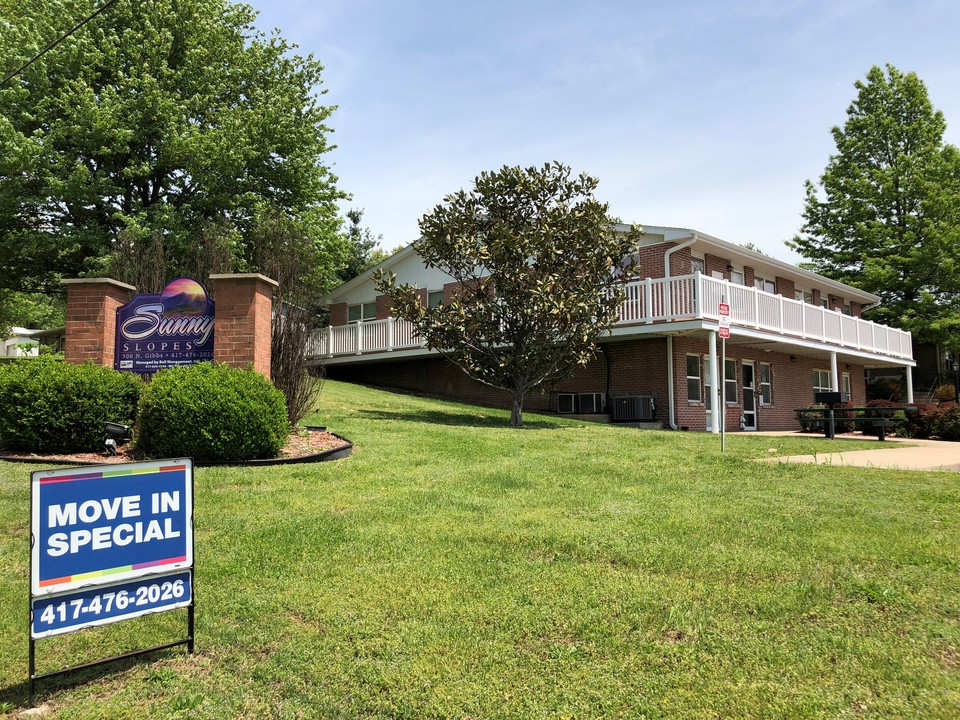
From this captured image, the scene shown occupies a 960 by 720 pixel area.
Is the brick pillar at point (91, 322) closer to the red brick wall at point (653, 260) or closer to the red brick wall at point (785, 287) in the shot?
the red brick wall at point (653, 260)

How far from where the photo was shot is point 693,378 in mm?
19984

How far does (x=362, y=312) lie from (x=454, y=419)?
14.2m

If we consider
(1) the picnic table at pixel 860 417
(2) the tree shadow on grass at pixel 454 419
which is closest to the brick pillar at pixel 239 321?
(2) the tree shadow on grass at pixel 454 419

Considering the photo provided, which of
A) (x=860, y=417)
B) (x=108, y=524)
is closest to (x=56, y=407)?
(x=108, y=524)

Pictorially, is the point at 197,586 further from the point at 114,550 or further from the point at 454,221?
the point at 454,221

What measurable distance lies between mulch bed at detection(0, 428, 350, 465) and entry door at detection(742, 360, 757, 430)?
600 inches

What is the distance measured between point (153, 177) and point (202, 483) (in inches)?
732

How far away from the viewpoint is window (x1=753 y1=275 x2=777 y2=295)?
78.5 feet

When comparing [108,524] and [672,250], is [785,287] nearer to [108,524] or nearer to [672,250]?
[672,250]

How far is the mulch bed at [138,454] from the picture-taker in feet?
27.8

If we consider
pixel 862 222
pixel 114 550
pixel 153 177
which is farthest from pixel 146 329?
pixel 862 222

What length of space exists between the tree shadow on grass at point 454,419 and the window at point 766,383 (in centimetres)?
936

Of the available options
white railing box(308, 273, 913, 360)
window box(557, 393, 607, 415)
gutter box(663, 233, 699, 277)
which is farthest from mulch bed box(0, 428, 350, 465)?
gutter box(663, 233, 699, 277)

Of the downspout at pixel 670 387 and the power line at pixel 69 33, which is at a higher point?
the power line at pixel 69 33
